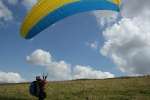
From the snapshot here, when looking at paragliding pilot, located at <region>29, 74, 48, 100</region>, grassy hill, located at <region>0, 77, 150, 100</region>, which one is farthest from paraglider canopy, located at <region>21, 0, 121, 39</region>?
grassy hill, located at <region>0, 77, 150, 100</region>

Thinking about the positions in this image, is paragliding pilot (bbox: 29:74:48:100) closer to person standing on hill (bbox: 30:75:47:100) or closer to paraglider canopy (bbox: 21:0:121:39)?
person standing on hill (bbox: 30:75:47:100)

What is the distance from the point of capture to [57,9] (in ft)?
81.8

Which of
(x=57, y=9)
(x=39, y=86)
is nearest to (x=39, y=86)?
(x=39, y=86)

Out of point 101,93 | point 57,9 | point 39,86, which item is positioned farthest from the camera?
point 101,93


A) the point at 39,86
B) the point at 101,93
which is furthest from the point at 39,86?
the point at 101,93

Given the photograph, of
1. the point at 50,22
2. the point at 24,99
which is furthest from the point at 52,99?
the point at 50,22

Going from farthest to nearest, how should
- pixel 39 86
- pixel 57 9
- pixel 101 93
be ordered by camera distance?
pixel 101 93 < pixel 39 86 < pixel 57 9

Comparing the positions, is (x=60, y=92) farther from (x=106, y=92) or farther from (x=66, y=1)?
(x=66, y=1)

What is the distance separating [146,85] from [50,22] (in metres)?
21.7

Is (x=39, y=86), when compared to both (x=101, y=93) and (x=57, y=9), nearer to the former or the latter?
(x=57, y=9)

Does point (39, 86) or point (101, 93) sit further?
point (101, 93)

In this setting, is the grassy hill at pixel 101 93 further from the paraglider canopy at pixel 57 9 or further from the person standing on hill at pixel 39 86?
the paraglider canopy at pixel 57 9

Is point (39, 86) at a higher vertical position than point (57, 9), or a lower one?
lower

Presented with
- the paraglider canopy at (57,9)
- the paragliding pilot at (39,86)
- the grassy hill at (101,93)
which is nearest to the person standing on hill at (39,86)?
the paragliding pilot at (39,86)
